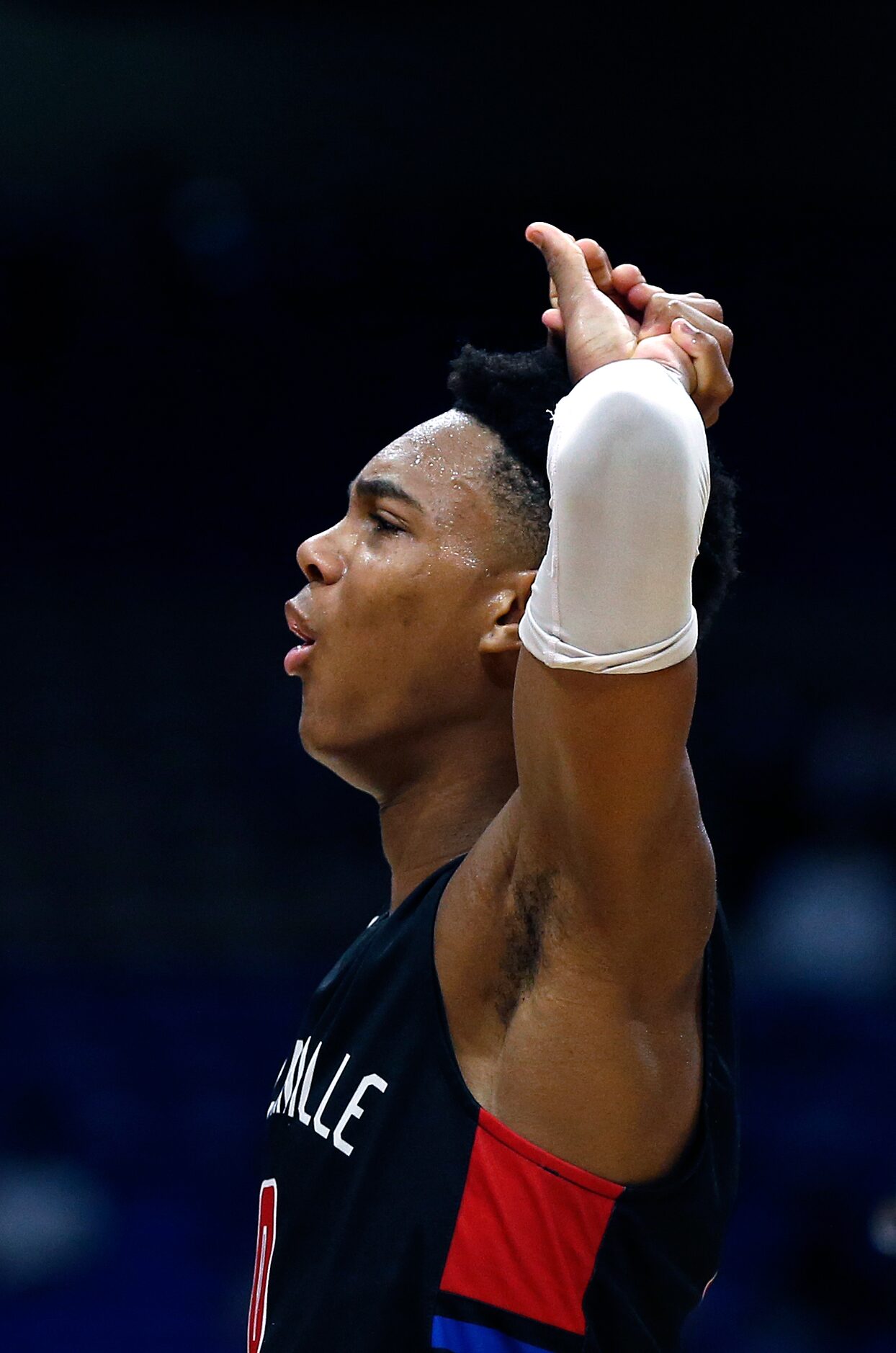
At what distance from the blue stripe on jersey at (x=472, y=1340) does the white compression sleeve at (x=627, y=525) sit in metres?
0.60

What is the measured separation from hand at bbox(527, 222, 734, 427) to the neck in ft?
1.61

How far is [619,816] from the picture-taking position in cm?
124

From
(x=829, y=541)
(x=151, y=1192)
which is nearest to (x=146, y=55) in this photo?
(x=829, y=541)

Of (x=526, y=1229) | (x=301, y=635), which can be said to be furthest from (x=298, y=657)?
(x=526, y=1229)

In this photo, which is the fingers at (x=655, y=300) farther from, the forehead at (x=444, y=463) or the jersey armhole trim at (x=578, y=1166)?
the jersey armhole trim at (x=578, y=1166)

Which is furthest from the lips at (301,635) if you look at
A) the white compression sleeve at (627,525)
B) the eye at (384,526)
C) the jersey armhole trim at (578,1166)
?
the white compression sleeve at (627,525)

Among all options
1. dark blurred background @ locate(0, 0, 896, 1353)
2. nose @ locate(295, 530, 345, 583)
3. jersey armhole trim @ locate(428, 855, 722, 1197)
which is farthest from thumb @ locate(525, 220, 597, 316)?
dark blurred background @ locate(0, 0, 896, 1353)

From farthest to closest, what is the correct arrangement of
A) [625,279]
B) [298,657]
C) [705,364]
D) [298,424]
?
[298,424] → [298,657] → [625,279] → [705,364]

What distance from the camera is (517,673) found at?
1.32m

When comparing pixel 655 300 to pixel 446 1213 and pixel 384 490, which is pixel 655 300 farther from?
pixel 446 1213

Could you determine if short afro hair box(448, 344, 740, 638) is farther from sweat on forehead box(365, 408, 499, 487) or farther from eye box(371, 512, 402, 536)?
eye box(371, 512, 402, 536)

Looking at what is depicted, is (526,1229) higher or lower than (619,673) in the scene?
lower

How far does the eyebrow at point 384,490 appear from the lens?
5.66 ft

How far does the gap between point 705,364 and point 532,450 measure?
418 mm
